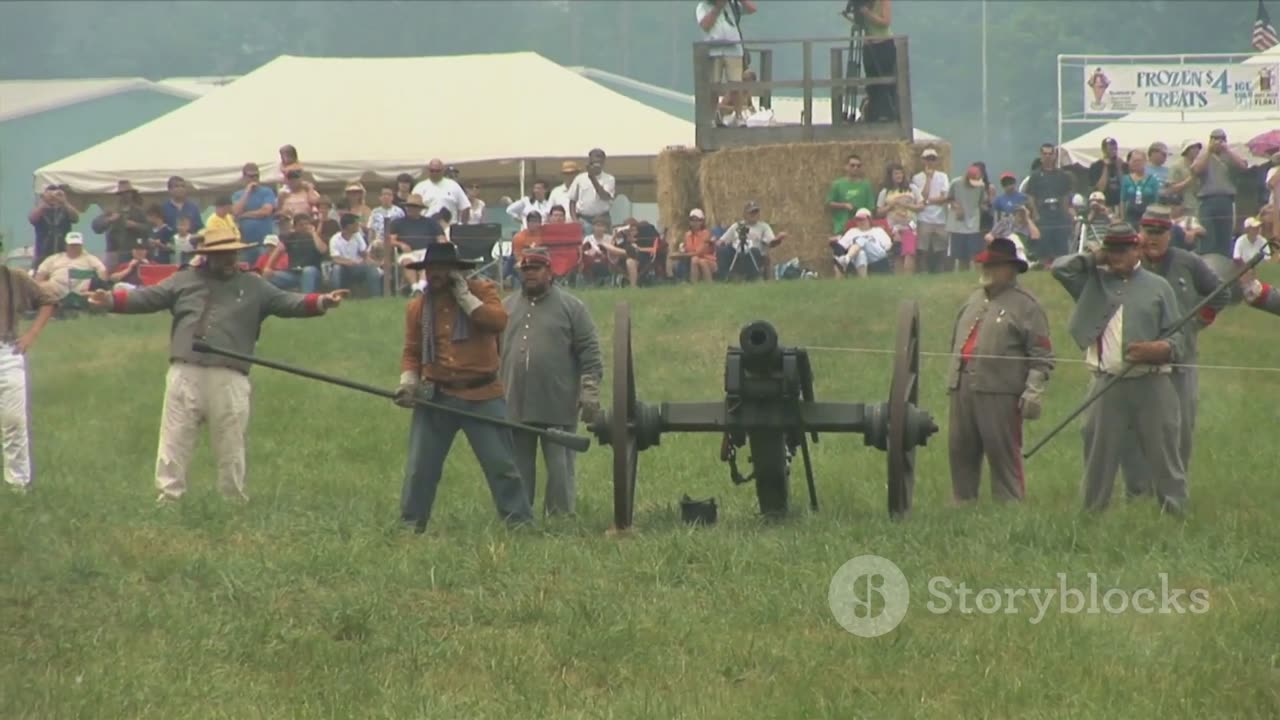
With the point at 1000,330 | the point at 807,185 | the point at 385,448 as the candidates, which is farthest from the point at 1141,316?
the point at 807,185

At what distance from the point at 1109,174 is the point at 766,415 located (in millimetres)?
13093

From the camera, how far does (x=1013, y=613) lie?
32.6 feet

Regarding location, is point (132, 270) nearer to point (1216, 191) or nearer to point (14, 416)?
point (14, 416)

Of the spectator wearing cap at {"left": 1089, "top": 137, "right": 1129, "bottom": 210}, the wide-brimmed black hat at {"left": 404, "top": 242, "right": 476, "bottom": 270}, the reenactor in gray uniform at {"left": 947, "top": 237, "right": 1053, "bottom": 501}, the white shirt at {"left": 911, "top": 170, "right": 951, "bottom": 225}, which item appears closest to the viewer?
the wide-brimmed black hat at {"left": 404, "top": 242, "right": 476, "bottom": 270}

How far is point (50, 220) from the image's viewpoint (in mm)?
24438

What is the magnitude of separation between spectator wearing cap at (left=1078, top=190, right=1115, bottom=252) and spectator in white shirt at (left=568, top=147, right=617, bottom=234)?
200 inches

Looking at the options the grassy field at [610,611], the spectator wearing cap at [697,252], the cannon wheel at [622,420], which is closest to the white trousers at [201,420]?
the grassy field at [610,611]

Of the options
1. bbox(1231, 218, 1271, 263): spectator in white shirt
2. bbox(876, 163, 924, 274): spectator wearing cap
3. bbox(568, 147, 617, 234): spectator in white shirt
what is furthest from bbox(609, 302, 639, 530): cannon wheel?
bbox(568, 147, 617, 234): spectator in white shirt

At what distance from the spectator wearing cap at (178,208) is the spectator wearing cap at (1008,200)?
8440 millimetres

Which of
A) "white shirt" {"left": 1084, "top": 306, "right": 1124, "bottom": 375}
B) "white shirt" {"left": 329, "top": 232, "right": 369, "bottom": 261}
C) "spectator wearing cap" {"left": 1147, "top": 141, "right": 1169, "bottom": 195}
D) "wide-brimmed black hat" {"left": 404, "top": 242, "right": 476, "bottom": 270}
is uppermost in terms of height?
"spectator wearing cap" {"left": 1147, "top": 141, "right": 1169, "bottom": 195}

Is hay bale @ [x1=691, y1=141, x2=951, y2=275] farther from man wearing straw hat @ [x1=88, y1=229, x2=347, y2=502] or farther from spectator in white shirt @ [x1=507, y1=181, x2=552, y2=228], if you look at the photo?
man wearing straw hat @ [x1=88, y1=229, x2=347, y2=502]

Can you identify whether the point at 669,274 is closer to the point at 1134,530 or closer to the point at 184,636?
the point at 1134,530

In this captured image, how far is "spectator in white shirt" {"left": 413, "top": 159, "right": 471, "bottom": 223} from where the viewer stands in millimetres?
25109

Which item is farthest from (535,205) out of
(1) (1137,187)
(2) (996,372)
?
(2) (996,372)
